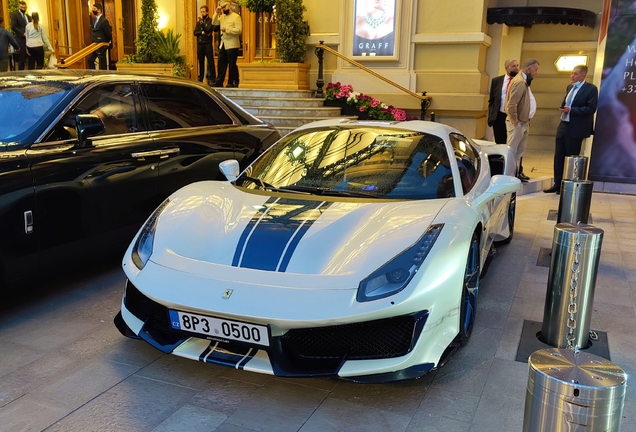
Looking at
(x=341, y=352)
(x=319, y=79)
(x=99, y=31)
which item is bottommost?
(x=341, y=352)

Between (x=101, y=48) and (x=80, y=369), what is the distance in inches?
466

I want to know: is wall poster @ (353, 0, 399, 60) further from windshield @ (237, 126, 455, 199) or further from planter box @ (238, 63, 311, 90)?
windshield @ (237, 126, 455, 199)

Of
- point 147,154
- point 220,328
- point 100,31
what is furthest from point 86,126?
point 100,31

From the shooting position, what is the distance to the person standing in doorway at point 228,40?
1202cm

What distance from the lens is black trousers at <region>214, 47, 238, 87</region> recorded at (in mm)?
12438

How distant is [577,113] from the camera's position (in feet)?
27.0

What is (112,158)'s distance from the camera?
432 centimetres

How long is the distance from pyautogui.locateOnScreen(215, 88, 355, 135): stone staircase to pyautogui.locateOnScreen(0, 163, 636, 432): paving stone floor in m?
7.12

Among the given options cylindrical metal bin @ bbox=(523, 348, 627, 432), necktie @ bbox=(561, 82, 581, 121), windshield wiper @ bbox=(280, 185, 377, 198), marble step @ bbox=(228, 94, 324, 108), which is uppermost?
necktie @ bbox=(561, 82, 581, 121)

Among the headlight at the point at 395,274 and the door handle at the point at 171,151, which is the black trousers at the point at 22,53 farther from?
the headlight at the point at 395,274

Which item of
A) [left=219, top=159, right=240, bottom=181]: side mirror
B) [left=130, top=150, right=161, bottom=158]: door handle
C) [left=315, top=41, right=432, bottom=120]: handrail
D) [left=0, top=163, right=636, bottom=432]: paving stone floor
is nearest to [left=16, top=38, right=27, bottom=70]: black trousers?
[left=315, top=41, right=432, bottom=120]: handrail

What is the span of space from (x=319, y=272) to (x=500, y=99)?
7606mm

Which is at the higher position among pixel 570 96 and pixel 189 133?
pixel 570 96

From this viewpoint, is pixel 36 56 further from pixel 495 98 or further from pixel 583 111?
pixel 583 111
